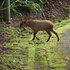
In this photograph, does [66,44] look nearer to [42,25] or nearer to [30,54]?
[42,25]

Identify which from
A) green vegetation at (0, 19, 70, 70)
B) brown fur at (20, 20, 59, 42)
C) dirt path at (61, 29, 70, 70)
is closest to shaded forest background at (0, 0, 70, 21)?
brown fur at (20, 20, 59, 42)

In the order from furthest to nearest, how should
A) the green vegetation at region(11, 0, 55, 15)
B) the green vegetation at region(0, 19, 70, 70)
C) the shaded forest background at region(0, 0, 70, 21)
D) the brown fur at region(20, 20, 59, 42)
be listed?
1. the shaded forest background at region(0, 0, 70, 21)
2. the green vegetation at region(11, 0, 55, 15)
3. the brown fur at region(20, 20, 59, 42)
4. the green vegetation at region(0, 19, 70, 70)

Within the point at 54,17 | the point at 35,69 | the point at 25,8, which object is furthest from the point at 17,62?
the point at 54,17

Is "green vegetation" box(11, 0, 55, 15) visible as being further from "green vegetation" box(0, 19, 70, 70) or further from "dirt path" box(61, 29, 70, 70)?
"dirt path" box(61, 29, 70, 70)

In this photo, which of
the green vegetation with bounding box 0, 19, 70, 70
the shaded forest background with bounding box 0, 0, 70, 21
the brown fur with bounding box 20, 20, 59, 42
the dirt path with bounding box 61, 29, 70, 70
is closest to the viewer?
the green vegetation with bounding box 0, 19, 70, 70

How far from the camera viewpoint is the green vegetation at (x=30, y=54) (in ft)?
25.3

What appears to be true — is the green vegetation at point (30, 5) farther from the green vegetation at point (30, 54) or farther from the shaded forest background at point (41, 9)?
the green vegetation at point (30, 54)

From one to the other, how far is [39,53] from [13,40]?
2304 mm

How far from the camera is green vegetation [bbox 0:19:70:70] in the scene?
7.72 meters

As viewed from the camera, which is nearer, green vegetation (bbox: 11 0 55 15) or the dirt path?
the dirt path

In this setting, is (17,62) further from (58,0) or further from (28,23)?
(58,0)

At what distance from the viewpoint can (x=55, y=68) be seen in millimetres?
7664

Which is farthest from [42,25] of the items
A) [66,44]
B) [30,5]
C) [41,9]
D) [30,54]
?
[41,9]

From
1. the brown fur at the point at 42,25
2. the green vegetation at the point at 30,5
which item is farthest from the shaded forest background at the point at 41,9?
the brown fur at the point at 42,25
